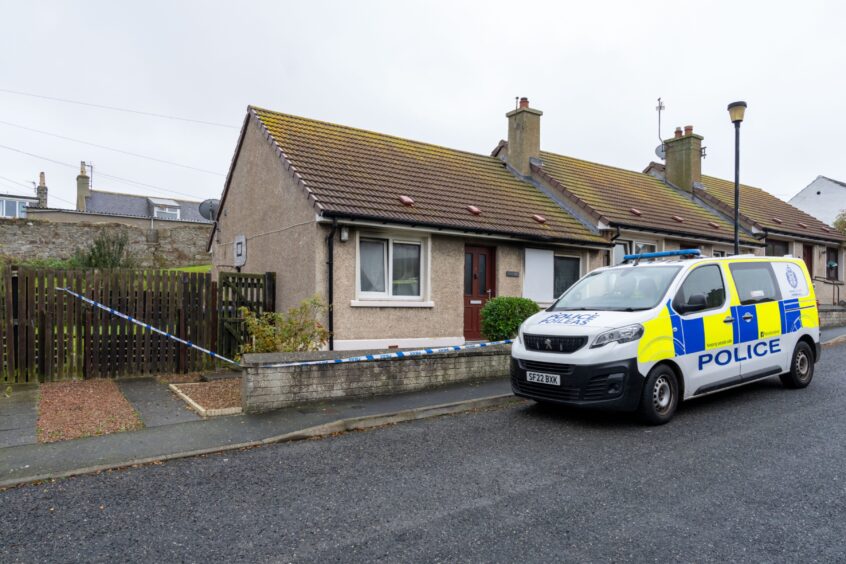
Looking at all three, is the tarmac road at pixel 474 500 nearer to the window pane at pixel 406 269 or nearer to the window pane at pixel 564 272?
the window pane at pixel 406 269

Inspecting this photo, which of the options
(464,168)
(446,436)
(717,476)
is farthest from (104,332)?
(464,168)

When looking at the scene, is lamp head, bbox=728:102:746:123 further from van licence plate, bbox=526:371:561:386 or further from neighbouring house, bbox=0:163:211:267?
neighbouring house, bbox=0:163:211:267

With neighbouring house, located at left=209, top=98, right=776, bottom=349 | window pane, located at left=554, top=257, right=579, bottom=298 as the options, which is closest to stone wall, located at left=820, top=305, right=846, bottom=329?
neighbouring house, located at left=209, top=98, right=776, bottom=349

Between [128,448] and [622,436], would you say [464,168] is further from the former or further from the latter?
[128,448]

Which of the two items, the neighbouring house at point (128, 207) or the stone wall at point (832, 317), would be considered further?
the neighbouring house at point (128, 207)

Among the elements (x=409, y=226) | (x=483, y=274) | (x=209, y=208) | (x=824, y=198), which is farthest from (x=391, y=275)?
(x=824, y=198)

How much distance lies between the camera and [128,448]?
18.9 ft

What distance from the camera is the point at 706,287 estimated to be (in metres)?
7.44

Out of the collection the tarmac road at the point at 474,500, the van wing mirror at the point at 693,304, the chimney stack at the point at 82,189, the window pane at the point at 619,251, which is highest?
the chimney stack at the point at 82,189

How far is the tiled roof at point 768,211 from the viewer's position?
2170 centimetres

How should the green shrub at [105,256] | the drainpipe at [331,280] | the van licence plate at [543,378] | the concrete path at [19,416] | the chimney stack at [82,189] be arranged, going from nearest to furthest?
1. the concrete path at [19,416]
2. the van licence plate at [543,378]
3. the drainpipe at [331,280]
4. the green shrub at [105,256]
5. the chimney stack at [82,189]

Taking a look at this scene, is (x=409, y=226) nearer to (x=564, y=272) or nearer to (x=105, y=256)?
(x=564, y=272)

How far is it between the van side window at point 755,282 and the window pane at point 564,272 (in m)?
6.26

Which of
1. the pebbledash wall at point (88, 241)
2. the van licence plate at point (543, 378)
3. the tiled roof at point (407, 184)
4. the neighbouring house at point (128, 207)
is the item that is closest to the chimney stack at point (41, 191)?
the neighbouring house at point (128, 207)
